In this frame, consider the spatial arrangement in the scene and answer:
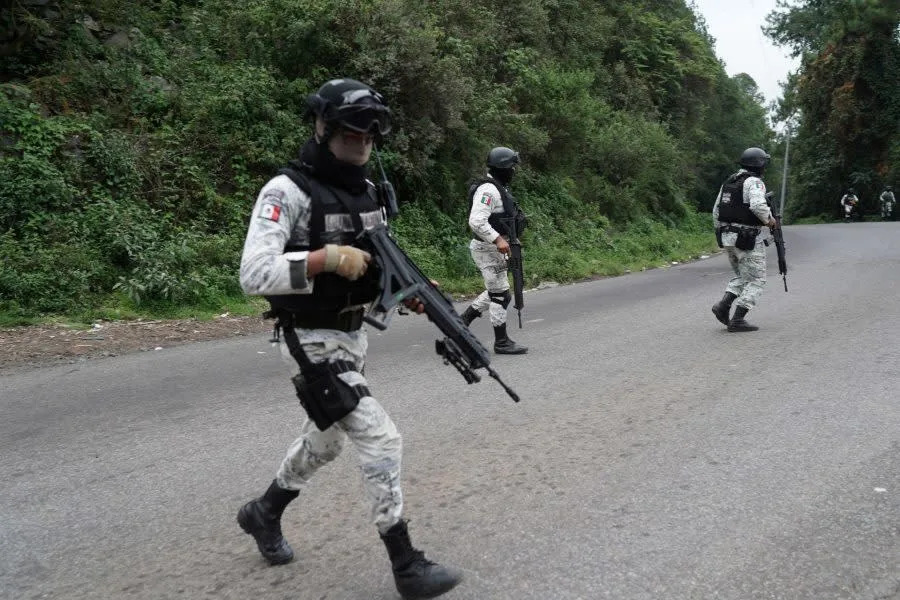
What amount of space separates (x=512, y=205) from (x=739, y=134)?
3189 cm

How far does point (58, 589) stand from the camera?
3.25 metres

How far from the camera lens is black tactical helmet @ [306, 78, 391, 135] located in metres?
3.01

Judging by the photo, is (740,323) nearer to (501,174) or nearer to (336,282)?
(501,174)

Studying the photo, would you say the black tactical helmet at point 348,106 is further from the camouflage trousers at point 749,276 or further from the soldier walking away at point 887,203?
the soldier walking away at point 887,203

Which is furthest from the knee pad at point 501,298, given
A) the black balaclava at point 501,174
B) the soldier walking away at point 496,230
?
the black balaclava at point 501,174

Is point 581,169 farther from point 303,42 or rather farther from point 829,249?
point 303,42

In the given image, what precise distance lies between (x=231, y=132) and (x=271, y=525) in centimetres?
1078

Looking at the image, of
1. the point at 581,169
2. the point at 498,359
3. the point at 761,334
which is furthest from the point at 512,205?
the point at 581,169

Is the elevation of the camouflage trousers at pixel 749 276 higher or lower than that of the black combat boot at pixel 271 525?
higher

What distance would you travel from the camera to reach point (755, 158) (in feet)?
28.1

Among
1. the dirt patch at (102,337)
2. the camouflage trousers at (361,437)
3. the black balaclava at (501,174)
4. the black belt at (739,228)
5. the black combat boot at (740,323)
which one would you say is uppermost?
the black balaclava at (501,174)

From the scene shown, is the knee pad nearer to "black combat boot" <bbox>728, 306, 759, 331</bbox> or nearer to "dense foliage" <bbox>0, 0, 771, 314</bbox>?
"black combat boot" <bbox>728, 306, 759, 331</bbox>

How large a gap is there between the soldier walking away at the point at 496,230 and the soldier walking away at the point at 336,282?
454cm

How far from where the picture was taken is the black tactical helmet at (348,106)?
119 inches
